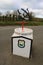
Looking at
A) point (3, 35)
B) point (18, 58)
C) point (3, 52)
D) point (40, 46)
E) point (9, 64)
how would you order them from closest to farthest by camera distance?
1. point (9, 64)
2. point (18, 58)
3. point (3, 52)
4. point (40, 46)
5. point (3, 35)

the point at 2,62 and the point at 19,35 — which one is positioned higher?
the point at 19,35

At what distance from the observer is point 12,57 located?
6.09 feet

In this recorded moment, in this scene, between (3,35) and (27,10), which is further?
(27,10)

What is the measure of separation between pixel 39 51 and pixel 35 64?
0.40 metres

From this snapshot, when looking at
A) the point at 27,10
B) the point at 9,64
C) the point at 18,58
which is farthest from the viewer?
the point at 27,10

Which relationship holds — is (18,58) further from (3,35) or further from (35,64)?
(3,35)

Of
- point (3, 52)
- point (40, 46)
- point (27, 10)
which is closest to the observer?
point (3, 52)

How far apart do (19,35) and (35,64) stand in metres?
0.44

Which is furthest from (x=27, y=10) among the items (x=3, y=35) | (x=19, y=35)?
(x=19, y=35)

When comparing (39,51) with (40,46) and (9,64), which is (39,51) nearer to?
(40,46)

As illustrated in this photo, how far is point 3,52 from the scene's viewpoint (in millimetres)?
2014

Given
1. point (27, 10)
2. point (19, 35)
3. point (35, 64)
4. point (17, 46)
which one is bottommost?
point (35, 64)

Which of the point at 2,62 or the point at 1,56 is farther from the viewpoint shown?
the point at 1,56

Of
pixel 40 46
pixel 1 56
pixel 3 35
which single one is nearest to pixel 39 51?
pixel 40 46
